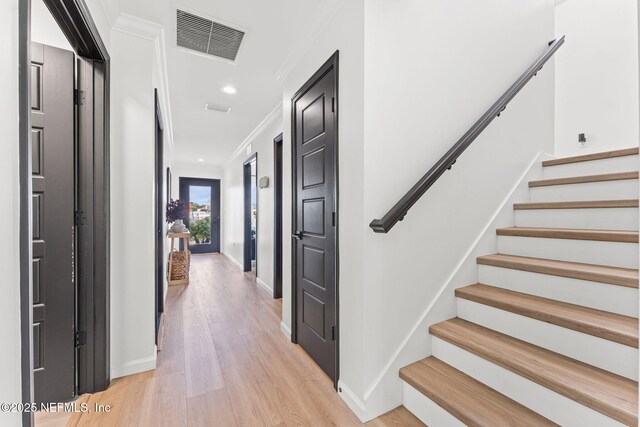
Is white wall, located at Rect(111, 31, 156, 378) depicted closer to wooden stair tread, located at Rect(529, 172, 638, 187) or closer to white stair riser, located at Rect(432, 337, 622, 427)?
white stair riser, located at Rect(432, 337, 622, 427)

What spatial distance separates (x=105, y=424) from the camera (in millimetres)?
1499

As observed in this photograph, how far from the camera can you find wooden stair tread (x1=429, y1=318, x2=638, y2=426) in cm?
101

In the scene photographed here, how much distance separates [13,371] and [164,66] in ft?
8.81

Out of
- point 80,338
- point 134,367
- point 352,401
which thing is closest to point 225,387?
point 134,367

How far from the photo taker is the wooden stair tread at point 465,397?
3.94 ft

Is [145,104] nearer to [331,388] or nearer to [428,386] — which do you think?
[331,388]

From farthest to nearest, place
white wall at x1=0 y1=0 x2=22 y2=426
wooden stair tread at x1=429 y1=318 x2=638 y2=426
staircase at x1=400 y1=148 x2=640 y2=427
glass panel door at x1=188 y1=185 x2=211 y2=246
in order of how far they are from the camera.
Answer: glass panel door at x1=188 y1=185 x2=211 y2=246 < staircase at x1=400 y1=148 x2=640 y2=427 < wooden stair tread at x1=429 y1=318 x2=638 y2=426 < white wall at x1=0 y1=0 x2=22 y2=426

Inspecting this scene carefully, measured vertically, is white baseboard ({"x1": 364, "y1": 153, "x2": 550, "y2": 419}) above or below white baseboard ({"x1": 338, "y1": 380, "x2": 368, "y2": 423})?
above

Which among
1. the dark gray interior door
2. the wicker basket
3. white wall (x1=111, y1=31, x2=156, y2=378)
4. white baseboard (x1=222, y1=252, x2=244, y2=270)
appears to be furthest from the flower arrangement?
the dark gray interior door

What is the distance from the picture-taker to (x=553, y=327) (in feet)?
4.45

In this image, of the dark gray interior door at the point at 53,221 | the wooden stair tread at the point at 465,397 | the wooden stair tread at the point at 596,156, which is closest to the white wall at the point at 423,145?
the wooden stair tread at the point at 465,397

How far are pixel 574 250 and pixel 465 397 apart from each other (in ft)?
3.66

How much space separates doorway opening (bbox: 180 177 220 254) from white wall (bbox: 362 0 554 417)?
289 inches

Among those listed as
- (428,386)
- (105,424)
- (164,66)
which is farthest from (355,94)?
(105,424)
